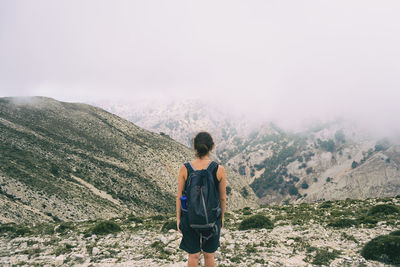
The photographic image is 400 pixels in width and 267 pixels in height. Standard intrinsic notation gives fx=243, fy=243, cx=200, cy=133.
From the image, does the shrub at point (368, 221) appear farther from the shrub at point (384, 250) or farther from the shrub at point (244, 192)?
the shrub at point (244, 192)

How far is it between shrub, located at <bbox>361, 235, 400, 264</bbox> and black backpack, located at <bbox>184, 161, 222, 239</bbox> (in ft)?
24.8

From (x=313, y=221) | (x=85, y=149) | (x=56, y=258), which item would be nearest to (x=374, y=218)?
(x=313, y=221)

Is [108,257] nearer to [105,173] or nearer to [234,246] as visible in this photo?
[234,246]

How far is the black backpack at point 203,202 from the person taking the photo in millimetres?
4965

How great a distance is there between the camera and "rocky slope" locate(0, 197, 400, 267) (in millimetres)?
9945

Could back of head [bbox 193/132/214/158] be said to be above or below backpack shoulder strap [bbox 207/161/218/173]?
above

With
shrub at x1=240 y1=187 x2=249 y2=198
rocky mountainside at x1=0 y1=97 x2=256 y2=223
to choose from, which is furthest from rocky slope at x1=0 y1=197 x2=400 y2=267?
shrub at x1=240 y1=187 x2=249 y2=198

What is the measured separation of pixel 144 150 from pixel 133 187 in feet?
75.1

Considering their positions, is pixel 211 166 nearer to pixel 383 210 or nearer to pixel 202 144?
pixel 202 144

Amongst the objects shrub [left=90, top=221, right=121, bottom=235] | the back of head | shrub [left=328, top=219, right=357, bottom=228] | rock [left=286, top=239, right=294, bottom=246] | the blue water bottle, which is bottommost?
shrub [left=90, top=221, right=121, bottom=235]

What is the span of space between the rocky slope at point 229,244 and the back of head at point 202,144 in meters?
6.12

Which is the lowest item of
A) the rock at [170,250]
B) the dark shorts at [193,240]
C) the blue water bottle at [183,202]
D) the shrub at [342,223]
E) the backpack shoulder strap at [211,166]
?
the rock at [170,250]

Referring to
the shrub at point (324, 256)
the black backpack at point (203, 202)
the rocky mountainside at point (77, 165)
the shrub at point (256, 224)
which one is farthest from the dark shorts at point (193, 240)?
the rocky mountainside at point (77, 165)

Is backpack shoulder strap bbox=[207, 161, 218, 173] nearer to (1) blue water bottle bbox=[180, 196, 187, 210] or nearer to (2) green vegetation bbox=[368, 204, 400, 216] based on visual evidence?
(1) blue water bottle bbox=[180, 196, 187, 210]
